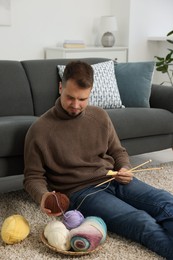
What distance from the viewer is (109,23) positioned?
14.5 ft

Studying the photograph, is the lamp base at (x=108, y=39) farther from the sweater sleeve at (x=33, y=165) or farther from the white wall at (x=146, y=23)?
the sweater sleeve at (x=33, y=165)

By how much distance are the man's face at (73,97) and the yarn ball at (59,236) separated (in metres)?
0.50

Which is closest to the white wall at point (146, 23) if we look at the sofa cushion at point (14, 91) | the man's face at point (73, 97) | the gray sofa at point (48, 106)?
the gray sofa at point (48, 106)

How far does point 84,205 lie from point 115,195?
172mm

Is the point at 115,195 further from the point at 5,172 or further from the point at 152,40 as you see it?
the point at 152,40

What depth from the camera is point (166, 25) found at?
192 inches

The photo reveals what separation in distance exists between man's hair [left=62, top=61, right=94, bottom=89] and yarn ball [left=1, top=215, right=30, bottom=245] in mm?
623

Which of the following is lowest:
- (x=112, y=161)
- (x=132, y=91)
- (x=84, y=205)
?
(x=84, y=205)

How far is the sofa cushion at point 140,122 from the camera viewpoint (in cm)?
254

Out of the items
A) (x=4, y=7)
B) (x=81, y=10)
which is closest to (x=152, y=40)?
(x=81, y=10)

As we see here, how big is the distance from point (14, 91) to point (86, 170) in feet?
3.25

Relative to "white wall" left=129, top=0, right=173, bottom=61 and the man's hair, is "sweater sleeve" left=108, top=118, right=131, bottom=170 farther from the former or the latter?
"white wall" left=129, top=0, right=173, bottom=61

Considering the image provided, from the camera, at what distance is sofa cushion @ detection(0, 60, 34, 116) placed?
2600mm

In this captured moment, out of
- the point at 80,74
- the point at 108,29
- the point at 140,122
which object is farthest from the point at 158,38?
the point at 80,74
